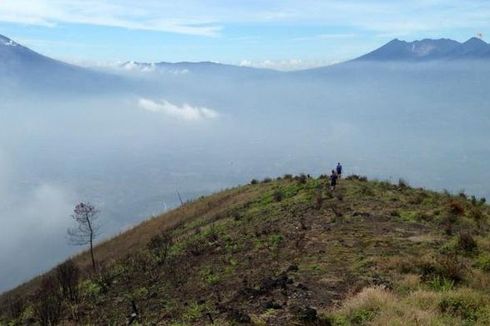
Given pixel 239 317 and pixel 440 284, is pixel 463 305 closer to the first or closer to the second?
pixel 440 284

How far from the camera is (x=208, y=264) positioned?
21.7 m

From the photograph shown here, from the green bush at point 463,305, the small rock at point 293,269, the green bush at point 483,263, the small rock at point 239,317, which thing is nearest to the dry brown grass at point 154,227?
the small rock at point 293,269

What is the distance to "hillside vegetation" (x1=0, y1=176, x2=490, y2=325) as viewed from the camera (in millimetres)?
12328

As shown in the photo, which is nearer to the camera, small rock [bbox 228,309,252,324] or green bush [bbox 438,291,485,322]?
green bush [bbox 438,291,485,322]

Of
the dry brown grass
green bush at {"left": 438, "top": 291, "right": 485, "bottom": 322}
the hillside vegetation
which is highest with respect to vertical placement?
green bush at {"left": 438, "top": 291, "right": 485, "bottom": 322}

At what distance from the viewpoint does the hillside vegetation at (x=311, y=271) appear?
1233 centimetres

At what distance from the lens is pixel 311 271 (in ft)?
55.2

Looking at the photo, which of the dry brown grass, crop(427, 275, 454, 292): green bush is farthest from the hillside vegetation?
the dry brown grass

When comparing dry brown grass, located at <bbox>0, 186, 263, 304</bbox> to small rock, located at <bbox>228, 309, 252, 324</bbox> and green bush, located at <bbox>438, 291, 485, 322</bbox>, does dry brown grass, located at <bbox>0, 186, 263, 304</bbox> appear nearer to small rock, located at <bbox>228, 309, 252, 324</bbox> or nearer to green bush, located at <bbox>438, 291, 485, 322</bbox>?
small rock, located at <bbox>228, 309, 252, 324</bbox>

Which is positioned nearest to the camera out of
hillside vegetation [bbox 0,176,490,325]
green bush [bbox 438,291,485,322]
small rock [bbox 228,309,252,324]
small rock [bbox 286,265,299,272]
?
green bush [bbox 438,291,485,322]

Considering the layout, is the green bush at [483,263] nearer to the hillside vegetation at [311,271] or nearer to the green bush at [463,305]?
the hillside vegetation at [311,271]

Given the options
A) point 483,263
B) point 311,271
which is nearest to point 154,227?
point 311,271

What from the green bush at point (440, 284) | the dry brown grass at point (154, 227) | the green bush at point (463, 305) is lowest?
the dry brown grass at point (154, 227)

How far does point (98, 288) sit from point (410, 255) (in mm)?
13606
